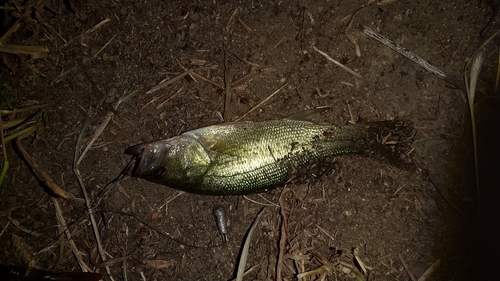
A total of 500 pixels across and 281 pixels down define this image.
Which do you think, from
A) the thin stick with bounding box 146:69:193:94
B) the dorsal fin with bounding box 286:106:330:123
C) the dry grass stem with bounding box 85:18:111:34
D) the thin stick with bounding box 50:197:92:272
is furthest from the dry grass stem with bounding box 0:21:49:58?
the dorsal fin with bounding box 286:106:330:123

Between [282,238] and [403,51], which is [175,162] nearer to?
[282,238]

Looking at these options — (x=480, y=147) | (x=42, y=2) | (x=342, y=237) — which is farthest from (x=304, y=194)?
(x=42, y=2)

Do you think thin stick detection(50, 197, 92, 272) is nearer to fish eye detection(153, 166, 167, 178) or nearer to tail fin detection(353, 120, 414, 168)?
fish eye detection(153, 166, 167, 178)

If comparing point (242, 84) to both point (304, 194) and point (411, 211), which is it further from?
point (411, 211)

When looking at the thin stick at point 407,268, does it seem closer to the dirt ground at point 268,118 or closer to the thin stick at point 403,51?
the dirt ground at point 268,118

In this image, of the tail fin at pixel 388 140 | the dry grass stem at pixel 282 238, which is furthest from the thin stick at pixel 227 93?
the tail fin at pixel 388 140

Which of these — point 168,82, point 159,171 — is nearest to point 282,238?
point 159,171
